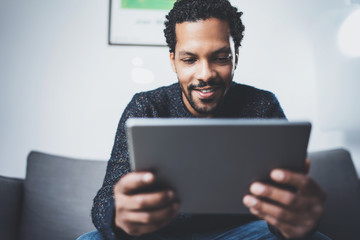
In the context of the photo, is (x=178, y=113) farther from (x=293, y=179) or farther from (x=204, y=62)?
(x=293, y=179)

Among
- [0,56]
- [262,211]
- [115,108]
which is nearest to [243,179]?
[262,211]

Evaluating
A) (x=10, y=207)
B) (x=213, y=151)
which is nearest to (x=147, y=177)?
(x=213, y=151)

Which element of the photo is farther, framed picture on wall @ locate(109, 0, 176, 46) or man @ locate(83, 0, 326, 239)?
framed picture on wall @ locate(109, 0, 176, 46)

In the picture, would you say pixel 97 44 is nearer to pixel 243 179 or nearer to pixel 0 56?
pixel 0 56

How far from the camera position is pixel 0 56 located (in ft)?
5.50

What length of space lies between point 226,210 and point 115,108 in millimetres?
1140

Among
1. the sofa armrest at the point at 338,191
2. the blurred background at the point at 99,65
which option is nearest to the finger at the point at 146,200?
the sofa armrest at the point at 338,191

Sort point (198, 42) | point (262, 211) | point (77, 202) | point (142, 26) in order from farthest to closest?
point (142, 26) → point (77, 202) → point (198, 42) → point (262, 211)

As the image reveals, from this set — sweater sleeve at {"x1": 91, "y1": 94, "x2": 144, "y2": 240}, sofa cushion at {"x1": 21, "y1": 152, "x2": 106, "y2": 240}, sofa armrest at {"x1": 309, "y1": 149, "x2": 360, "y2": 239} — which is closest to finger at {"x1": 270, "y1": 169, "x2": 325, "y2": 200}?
sweater sleeve at {"x1": 91, "y1": 94, "x2": 144, "y2": 240}

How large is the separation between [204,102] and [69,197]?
769 mm

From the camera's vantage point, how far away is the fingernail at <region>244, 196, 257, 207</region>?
1.97 feet

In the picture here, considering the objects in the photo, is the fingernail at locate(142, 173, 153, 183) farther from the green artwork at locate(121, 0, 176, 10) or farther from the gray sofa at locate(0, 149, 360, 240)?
the green artwork at locate(121, 0, 176, 10)

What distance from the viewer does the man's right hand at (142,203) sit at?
581 mm

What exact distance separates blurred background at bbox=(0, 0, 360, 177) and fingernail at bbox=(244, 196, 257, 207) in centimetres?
114
